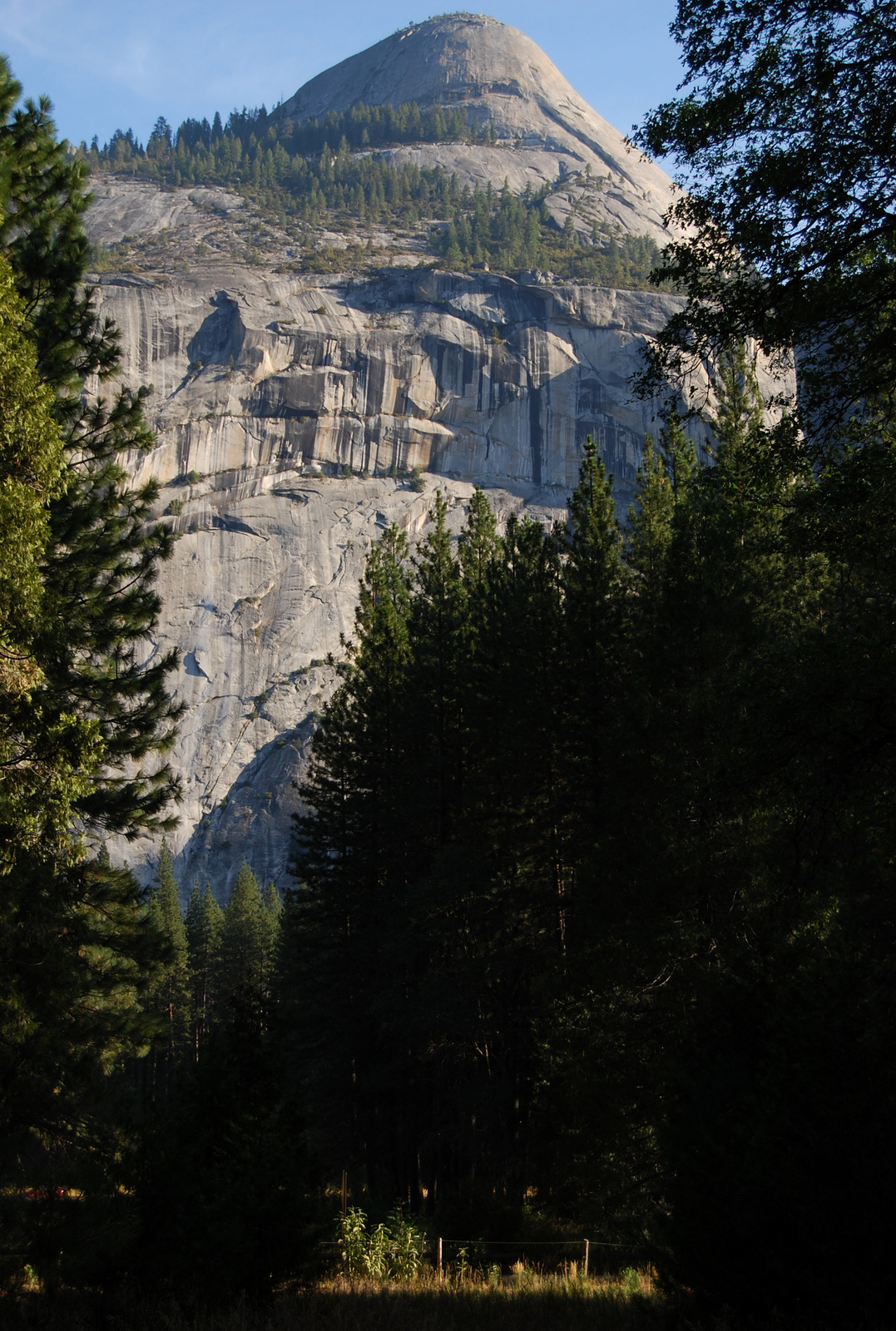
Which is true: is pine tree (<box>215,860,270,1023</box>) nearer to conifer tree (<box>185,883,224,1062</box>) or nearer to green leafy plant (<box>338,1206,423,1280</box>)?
conifer tree (<box>185,883,224,1062</box>)

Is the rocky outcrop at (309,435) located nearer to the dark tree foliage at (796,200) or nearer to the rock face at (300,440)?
the rock face at (300,440)

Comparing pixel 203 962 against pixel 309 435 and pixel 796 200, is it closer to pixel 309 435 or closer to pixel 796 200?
pixel 796 200

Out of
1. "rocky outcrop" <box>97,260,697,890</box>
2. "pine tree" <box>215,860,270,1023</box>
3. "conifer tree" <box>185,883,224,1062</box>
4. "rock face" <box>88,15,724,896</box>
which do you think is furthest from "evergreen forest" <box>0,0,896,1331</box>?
"rocky outcrop" <box>97,260,697,890</box>

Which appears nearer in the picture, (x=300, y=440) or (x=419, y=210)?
(x=300, y=440)

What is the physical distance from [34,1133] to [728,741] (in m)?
9.05

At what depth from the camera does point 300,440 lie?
12212 centimetres

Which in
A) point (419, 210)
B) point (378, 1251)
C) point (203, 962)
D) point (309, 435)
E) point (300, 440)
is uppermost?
point (419, 210)

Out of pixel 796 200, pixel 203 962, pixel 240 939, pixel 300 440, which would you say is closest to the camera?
pixel 796 200

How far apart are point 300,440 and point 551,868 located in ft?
362

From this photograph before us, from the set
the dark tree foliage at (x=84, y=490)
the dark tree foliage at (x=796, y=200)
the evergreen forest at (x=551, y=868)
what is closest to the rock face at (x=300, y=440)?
the evergreen forest at (x=551, y=868)

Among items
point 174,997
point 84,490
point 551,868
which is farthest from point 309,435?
point 84,490

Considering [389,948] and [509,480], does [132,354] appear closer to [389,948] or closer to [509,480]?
[509,480]

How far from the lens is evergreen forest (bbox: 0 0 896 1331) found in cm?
662

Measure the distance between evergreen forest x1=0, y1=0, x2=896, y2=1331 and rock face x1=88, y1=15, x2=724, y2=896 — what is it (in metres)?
76.6
